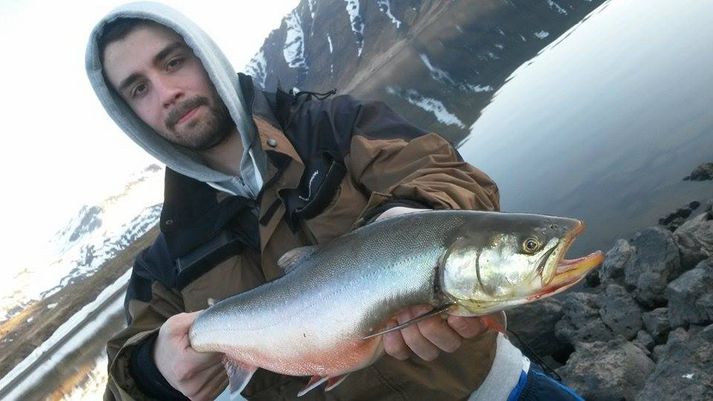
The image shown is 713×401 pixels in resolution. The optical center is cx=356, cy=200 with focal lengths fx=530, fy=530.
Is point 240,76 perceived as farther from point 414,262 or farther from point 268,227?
point 414,262

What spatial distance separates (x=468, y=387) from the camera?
3516mm

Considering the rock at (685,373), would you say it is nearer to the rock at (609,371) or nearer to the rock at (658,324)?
the rock at (609,371)

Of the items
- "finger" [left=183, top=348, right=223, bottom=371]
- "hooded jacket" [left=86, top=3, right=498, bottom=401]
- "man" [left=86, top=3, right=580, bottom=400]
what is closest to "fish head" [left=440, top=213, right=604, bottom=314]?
"man" [left=86, top=3, right=580, bottom=400]

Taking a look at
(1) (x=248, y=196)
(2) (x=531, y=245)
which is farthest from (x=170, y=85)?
(2) (x=531, y=245)

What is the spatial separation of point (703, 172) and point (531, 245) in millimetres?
13071

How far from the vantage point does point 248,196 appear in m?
4.29

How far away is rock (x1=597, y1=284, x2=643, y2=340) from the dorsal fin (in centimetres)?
788

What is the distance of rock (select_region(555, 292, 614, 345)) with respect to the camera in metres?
9.75

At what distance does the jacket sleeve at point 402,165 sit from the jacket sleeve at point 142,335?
1746 millimetres

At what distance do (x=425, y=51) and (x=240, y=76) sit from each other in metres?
130

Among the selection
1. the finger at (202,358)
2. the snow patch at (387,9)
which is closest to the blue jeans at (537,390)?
the finger at (202,358)

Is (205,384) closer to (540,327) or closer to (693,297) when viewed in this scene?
(693,297)

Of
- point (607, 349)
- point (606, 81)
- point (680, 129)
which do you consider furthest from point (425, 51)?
point (607, 349)

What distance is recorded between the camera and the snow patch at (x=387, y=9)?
174 meters
